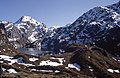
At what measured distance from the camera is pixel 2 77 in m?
88.5

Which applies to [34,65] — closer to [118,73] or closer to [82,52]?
[82,52]

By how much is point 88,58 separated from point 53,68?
89.1 feet

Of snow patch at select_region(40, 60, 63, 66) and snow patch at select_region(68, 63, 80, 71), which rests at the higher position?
snow patch at select_region(40, 60, 63, 66)

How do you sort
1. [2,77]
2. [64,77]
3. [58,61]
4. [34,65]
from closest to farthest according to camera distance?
[2,77] < [64,77] < [34,65] < [58,61]

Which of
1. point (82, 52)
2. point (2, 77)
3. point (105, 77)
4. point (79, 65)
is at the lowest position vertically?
point (2, 77)

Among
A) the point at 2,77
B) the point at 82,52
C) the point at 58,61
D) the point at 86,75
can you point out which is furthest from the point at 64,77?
the point at 82,52

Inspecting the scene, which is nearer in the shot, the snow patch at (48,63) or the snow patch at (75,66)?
the snow patch at (75,66)

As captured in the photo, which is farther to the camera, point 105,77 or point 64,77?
point 105,77

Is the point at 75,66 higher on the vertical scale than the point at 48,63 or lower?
lower

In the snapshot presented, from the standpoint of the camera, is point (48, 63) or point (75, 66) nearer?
point (75, 66)

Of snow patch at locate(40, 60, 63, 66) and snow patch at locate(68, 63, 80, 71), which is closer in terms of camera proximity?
snow patch at locate(68, 63, 80, 71)

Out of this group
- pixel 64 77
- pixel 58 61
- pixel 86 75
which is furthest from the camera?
pixel 58 61

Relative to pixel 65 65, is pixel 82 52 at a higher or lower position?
higher

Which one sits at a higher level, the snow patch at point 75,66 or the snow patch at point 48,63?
the snow patch at point 48,63
